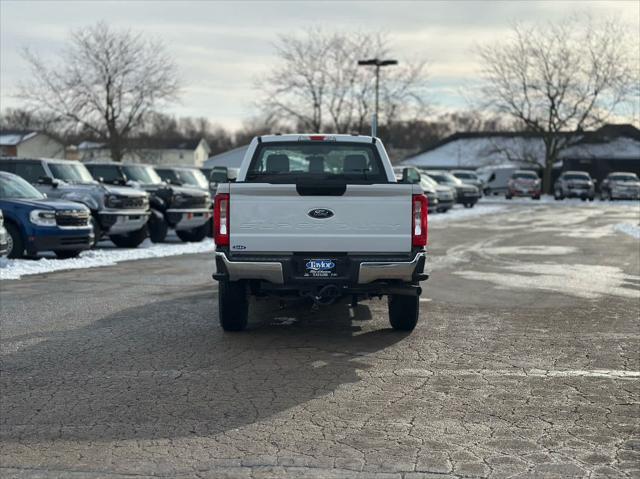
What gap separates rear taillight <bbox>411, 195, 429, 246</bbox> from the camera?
801cm

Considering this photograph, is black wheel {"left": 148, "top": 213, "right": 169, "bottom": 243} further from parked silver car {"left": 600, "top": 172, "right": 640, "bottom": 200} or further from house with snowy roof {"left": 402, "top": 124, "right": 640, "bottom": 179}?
house with snowy roof {"left": 402, "top": 124, "right": 640, "bottom": 179}

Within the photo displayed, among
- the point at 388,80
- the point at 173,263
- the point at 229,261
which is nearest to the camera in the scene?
the point at 229,261

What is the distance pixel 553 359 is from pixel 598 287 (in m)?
5.42

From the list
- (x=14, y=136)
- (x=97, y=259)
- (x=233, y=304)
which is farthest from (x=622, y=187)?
(x=14, y=136)

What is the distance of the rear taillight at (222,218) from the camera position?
7980 millimetres

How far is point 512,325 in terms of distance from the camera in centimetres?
925

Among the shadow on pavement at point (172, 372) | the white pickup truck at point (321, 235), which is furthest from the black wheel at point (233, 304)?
the white pickup truck at point (321, 235)

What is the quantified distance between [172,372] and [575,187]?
2041 inches

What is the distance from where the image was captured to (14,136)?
8656cm

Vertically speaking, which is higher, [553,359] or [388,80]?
[388,80]

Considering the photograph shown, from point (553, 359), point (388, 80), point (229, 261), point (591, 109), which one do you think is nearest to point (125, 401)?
point (229, 261)

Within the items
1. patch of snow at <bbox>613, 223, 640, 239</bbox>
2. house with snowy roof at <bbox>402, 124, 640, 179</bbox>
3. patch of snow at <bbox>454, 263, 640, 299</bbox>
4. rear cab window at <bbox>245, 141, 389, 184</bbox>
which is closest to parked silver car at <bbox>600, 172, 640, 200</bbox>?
house with snowy roof at <bbox>402, 124, 640, 179</bbox>

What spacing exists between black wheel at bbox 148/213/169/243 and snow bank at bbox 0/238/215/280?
0.17 meters

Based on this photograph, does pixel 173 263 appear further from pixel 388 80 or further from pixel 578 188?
pixel 578 188
